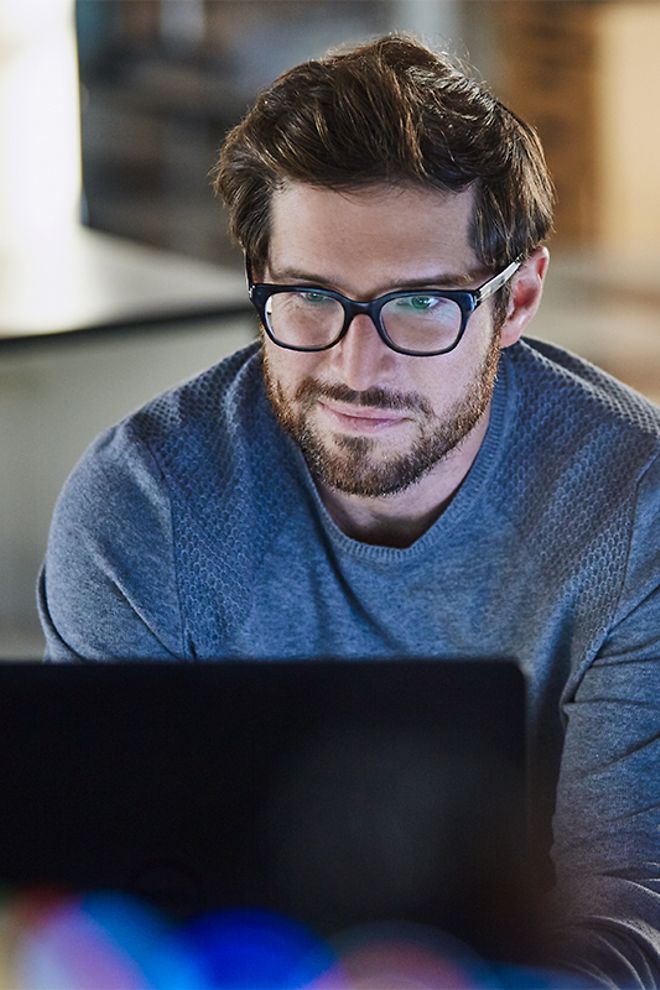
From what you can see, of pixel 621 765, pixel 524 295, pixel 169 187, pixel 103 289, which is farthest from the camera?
pixel 169 187

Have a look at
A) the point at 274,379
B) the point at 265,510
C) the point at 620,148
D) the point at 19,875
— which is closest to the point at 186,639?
the point at 265,510

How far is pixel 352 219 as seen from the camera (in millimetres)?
1236

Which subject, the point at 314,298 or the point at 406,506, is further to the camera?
the point at 406,506

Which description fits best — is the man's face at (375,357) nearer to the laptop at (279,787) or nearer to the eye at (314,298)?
the eye at (314,298)

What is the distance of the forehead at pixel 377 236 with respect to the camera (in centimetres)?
123

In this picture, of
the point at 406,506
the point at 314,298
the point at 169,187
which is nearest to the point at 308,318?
the point at 314,298

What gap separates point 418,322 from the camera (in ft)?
4.03

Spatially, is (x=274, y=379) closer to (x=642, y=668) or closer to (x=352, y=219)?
(x=352, y=219)

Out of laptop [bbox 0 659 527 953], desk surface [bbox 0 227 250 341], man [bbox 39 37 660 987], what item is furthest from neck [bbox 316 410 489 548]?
desk surface [bbox 0 227 250 341]

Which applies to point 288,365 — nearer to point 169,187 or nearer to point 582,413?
point 582,413

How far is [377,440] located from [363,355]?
0.09 metres

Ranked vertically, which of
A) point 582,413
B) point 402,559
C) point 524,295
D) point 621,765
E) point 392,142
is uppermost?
point 392,142

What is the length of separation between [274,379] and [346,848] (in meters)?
0.67

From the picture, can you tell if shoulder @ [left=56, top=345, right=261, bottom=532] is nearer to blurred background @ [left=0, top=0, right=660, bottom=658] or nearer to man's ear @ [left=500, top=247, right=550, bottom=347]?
man's ear @ [left=500, top=247, right=550, bottom=347]
